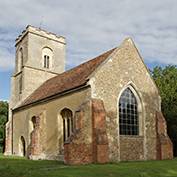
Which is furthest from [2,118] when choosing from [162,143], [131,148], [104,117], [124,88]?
[162,143]

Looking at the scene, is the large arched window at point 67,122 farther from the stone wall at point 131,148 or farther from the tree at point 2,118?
the tree at point 2,118

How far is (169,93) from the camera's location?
125ft

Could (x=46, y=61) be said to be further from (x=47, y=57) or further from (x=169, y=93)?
(x=169, y=93)

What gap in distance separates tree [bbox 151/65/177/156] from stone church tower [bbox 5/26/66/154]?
1297 centimetres

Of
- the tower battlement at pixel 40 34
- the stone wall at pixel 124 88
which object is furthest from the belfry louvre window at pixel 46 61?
the stone wall at pixel 124 88

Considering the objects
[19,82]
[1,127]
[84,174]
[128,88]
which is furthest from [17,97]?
[84,174]

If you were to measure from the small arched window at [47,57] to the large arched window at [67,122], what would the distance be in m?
14.1

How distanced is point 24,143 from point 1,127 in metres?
16.7

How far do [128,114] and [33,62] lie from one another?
1683 centimetres

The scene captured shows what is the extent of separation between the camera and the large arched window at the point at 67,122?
25.7 meters

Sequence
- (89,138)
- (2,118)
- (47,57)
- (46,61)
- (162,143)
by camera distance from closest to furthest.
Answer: (89,138), (162,143), (46,61), (47,57), (2,118)

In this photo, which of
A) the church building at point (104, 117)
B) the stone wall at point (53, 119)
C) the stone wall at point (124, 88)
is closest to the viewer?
the church building at point (104, 117)

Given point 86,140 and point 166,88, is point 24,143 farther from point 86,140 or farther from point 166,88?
point 166,88

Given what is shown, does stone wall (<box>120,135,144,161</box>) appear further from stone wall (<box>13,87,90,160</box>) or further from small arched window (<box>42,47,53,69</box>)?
small arched window (<box>42,47,53,69</box>)
